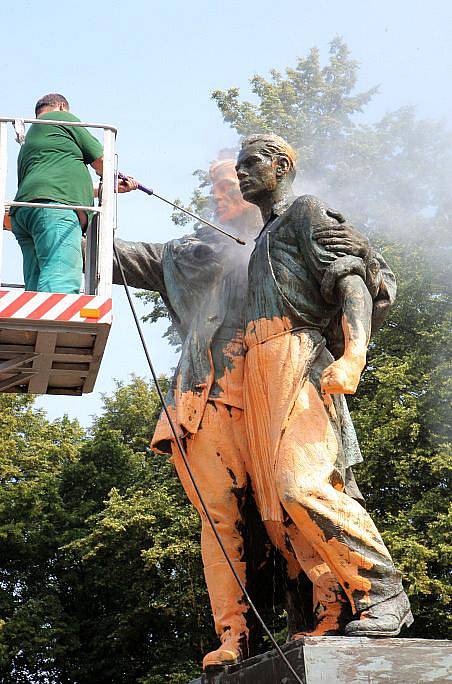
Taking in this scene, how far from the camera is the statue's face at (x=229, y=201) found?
620 cm

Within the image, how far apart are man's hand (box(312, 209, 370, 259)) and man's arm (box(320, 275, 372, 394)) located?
171mm

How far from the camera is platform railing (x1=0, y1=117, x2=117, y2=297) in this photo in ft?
19.1

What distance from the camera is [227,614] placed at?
5.26m

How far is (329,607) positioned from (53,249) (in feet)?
7.82

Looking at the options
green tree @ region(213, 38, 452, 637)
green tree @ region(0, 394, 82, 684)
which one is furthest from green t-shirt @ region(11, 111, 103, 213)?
green tree @ region(0, 394, 82, 684)

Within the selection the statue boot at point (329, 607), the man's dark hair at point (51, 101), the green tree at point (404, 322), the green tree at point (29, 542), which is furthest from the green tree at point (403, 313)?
the statue boot at point (329, 607)

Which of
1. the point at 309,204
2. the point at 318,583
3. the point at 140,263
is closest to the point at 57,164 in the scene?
the point at 140,263

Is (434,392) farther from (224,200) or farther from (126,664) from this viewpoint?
(224,200)

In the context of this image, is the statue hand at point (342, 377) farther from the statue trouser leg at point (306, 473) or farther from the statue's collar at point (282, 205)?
the statue's collar at point (282, 205)

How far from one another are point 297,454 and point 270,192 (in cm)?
156

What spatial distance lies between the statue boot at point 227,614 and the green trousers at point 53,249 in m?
1.68

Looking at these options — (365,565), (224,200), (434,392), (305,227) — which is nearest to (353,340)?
(305,227)

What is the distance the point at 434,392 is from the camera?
20.0 meters

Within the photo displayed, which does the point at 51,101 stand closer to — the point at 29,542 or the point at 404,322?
the point at 404,322
